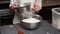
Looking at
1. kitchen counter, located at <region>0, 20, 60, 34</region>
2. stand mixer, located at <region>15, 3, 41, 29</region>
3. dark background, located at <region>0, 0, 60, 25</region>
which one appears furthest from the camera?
dark background, located at <region>0, 0, 60, 25</region>

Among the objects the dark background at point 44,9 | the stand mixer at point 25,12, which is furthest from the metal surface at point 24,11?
the dark background at point 44,9

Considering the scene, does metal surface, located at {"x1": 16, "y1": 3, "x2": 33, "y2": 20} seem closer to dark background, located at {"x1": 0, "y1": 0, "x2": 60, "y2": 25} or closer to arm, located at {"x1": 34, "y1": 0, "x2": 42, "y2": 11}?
arm, located at {"x1": 34, "y1": 0, "x2": 42, "y2": 11}

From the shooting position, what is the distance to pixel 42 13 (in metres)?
1.68

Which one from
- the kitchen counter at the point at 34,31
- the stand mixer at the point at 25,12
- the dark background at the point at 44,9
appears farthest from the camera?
the dark background at the point at 44,9

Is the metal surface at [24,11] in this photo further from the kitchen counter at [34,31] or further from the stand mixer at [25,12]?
the kitchen counter at [34,31]

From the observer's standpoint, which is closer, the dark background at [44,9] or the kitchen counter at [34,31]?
the kitchen counter at [34,31]

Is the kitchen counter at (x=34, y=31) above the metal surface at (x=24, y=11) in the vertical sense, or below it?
below

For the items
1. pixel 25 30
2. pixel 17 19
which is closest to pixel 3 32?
pixel 25 30

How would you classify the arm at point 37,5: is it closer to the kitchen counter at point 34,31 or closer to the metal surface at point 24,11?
the metal surface at point 24,11

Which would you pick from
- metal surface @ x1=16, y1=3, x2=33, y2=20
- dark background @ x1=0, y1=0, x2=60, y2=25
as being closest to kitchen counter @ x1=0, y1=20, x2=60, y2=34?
metal surface @ x1=16, y1=3, x2=33, y2=20

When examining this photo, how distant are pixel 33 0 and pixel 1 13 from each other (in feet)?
1.35

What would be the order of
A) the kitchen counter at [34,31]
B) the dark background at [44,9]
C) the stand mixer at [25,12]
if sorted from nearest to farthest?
the kitchen counter at [34,31] < the stand mixer at [25,12] < the dark background at [44,9]

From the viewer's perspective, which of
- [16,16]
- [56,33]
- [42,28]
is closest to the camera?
[56,33]

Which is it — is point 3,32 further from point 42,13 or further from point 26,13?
point 42,13
